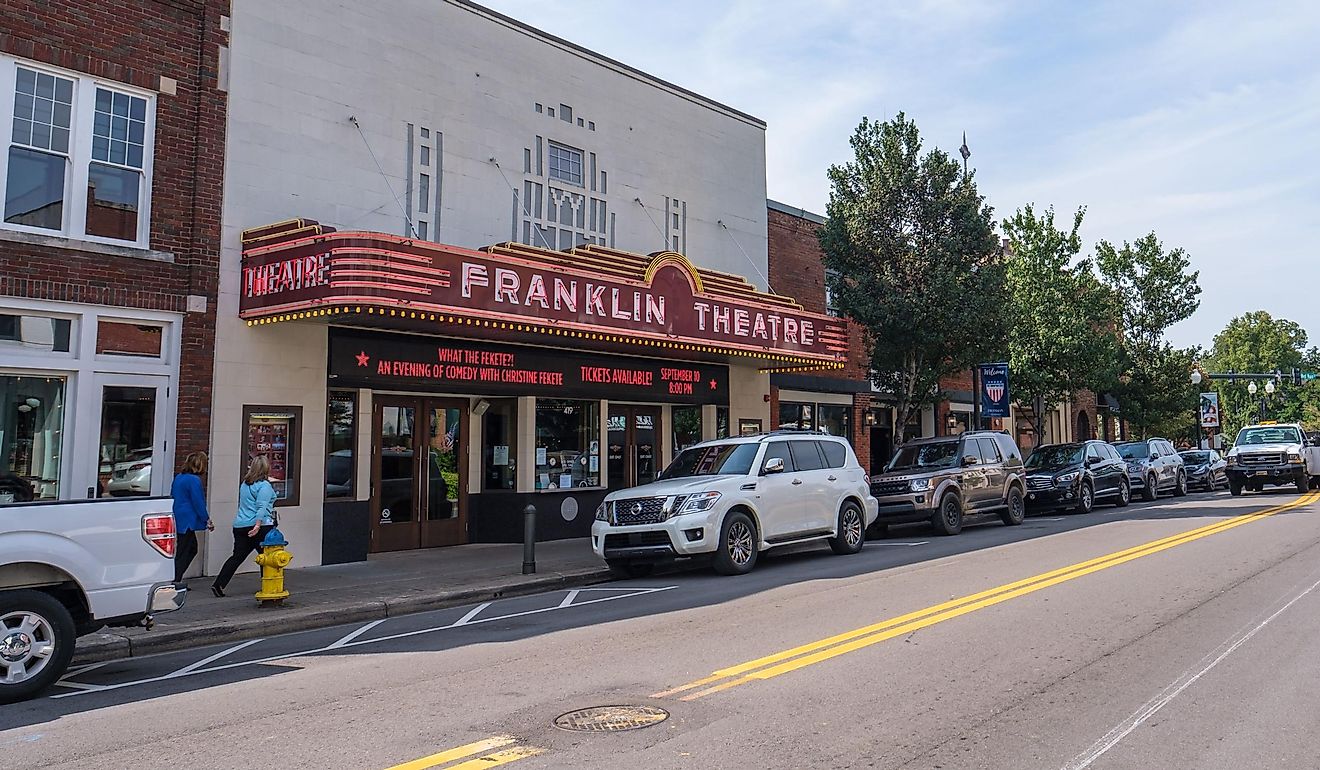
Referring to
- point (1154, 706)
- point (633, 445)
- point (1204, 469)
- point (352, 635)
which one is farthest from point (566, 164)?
point (1204, 469)

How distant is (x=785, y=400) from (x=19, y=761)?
758 inches

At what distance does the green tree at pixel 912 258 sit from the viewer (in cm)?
2078

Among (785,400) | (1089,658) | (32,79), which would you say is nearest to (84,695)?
(1089,658)

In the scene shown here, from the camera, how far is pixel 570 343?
54.9 ft

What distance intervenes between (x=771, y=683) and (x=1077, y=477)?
59.7ft

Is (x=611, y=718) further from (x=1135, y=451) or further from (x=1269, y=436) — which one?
(x=1269, y=436)

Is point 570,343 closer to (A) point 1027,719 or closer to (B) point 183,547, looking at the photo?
(B) point 183,547

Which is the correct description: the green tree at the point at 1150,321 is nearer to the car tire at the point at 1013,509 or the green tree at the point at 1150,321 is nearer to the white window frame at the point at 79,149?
the car tire at the point at 1013,509

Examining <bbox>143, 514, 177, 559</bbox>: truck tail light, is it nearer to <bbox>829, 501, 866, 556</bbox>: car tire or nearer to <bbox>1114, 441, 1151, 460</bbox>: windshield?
<bbox>829, 501, 866, 556</bbox>: car tire

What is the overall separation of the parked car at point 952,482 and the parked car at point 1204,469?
14.1m

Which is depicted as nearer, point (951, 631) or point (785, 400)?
point (951, 631)

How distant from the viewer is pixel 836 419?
2514 centimetres

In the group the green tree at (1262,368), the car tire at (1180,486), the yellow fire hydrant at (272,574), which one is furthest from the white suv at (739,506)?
the green tree at (1262,368)

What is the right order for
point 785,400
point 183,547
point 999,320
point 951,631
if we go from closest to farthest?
point 951,631 → point 183,547 → point 999,320 → point 785,400
